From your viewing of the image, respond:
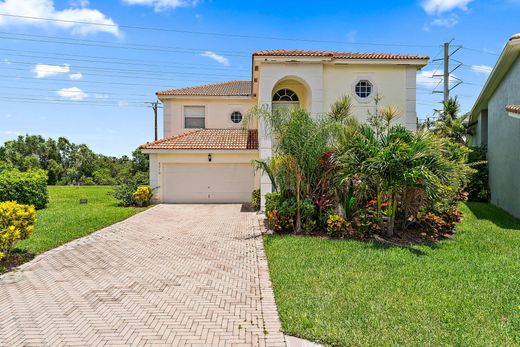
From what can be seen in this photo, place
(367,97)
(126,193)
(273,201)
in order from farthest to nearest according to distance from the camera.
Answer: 1. (126,193)
2. (367,97)
3. (273,201)

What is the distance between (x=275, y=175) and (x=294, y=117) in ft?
6.67

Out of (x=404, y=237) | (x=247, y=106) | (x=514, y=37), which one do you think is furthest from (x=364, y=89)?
(x=247, y=106)

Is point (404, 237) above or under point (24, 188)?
under

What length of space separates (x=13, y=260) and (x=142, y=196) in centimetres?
1153

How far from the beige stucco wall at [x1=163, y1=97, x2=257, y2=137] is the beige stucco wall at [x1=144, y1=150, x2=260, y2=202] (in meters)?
4.18

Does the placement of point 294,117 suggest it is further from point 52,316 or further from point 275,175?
point 52,316

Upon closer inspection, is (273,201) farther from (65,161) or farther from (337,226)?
(65,161)

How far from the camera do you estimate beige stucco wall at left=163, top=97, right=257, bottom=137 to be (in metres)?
25.0

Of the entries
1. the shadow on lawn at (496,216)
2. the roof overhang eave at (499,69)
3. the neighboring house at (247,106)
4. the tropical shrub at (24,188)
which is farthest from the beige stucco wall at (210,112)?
the shadow on lawn at (496,216)

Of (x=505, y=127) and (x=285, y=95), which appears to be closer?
(x=505, y=127)

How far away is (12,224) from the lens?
8.48 m

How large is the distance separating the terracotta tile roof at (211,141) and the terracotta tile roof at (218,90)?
9.21 feet

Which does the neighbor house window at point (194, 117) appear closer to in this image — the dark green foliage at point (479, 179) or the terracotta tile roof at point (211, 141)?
the terracotta tile roof at point (211, 141)

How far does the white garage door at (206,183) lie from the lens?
21531 millimetres
